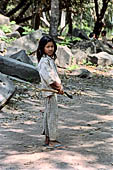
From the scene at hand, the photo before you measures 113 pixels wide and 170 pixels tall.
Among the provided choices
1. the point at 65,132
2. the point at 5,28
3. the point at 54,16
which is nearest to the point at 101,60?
the point at 54,16

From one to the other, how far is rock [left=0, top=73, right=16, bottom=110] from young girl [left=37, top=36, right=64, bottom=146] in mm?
2581

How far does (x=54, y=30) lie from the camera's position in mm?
15648

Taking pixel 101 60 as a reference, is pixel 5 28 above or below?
above

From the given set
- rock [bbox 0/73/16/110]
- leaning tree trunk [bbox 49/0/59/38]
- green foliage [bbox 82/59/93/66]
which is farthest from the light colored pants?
leaning tree trunk [bbox 49/0/59/38]

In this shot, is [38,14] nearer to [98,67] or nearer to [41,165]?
[98,67]

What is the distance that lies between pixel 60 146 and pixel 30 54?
9630 millimetres

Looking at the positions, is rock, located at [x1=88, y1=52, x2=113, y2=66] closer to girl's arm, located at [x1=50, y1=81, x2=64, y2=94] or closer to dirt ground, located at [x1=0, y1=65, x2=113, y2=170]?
dirt ground, located at [x1=0, y1=65, x2=113, y2=170]

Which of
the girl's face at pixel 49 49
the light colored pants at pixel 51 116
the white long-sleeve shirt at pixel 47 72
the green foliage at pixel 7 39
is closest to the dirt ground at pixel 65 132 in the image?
the light colored pants at pixel 51 116

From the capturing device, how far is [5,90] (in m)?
7.61

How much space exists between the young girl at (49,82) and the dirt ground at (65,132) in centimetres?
29

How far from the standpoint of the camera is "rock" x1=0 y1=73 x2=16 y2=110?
7427mm

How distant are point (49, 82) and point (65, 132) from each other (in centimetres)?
163

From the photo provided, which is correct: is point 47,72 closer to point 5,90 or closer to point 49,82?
point 49,82

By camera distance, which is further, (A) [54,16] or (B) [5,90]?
(A) [54,16]
